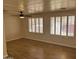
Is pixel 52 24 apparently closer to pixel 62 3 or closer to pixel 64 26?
pixel 64 26

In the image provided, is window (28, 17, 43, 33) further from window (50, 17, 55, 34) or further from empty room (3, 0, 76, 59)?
window (50, 17, 55, 34)

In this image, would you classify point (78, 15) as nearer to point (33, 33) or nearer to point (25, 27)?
point (33, 33)

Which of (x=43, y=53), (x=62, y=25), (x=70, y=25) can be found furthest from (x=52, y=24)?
Answer: (x=43, y=53)

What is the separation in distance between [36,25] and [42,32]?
3.87 feet

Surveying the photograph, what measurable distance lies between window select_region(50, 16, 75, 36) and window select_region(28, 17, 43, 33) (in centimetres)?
135

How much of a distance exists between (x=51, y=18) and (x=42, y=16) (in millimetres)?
1073

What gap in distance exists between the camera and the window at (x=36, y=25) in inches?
387

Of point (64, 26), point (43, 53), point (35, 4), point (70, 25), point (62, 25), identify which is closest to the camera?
point (35, 4)

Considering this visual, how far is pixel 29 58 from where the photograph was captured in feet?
18.4

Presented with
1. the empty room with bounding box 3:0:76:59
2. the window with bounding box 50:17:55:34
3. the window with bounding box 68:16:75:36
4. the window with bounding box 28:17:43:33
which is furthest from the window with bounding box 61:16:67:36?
the window with bounding box 28:17:43:33

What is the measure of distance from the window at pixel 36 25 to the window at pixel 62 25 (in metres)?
1.35

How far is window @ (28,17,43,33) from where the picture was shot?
32.3ft

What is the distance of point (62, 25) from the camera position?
8109mm

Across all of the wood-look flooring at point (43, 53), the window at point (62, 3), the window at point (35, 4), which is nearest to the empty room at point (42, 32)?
the wood-look flooring at point (43, 53)
